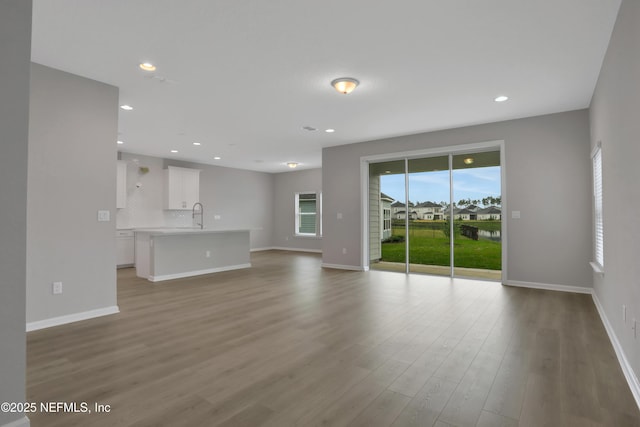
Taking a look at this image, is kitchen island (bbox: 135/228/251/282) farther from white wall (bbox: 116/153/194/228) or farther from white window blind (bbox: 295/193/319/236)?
white window blind (bbox: 295/193/319/236)

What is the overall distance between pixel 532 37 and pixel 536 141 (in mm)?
2766

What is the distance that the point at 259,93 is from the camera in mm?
4332

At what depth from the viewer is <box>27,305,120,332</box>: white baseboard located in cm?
340

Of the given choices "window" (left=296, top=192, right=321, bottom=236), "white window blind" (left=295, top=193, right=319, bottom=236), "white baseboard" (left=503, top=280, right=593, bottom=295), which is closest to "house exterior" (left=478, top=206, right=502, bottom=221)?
"white baseboard" (left=503, top=280, right=593, bottom=295)

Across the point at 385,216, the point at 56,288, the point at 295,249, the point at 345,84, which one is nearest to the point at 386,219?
the point at 385,216

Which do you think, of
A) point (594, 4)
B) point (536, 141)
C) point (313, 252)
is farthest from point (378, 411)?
point (313, 252)

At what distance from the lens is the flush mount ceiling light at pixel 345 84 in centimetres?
387

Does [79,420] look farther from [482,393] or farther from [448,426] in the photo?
[482,393]

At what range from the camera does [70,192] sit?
11.9 feet

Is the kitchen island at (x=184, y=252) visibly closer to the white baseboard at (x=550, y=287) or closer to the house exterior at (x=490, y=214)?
the house exterior at (x=490, y=214)

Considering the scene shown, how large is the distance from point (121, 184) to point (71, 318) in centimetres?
464

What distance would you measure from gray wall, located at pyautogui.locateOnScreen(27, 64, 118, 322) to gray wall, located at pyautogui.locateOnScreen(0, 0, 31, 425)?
211 cm

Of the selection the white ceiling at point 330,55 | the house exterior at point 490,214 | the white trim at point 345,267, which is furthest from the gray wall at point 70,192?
the house exterior at point 490,214

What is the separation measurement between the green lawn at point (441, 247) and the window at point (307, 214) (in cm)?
414
